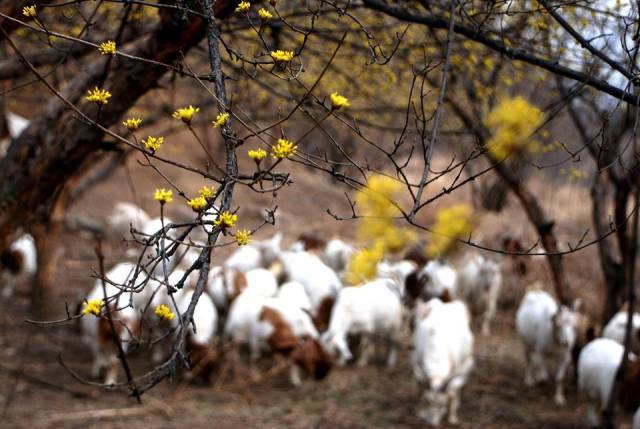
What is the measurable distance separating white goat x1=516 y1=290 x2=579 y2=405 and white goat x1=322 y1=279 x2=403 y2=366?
5.67 ft

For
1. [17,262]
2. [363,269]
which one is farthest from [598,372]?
[17,262]

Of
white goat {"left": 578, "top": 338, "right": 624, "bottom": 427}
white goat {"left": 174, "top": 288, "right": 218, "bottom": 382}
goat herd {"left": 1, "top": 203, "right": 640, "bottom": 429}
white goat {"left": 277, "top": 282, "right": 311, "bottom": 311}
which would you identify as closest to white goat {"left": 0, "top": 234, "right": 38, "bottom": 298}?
goat herd {"left": 1, "top": 203, "right": 640, "bottom": 429}

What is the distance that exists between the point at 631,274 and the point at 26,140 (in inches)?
179

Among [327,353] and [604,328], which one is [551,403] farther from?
[327,353]

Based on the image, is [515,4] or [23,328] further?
[23,328]

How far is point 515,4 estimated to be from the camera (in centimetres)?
613

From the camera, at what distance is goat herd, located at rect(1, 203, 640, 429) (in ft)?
24.8

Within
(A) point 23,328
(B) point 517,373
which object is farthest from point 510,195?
(A) point 23,328

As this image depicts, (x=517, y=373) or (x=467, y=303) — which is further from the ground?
(x=467, y=303)

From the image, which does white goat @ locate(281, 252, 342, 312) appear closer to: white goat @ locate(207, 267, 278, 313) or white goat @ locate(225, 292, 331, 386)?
white goat @ locate(207, 267, 278, 313)

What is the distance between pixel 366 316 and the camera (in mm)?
9633

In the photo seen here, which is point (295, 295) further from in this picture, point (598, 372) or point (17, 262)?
point (17, 262)

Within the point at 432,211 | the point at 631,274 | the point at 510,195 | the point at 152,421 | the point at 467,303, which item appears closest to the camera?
the point at 631,274

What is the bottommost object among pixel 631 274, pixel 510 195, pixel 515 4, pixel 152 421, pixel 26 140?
pixel 152 421
